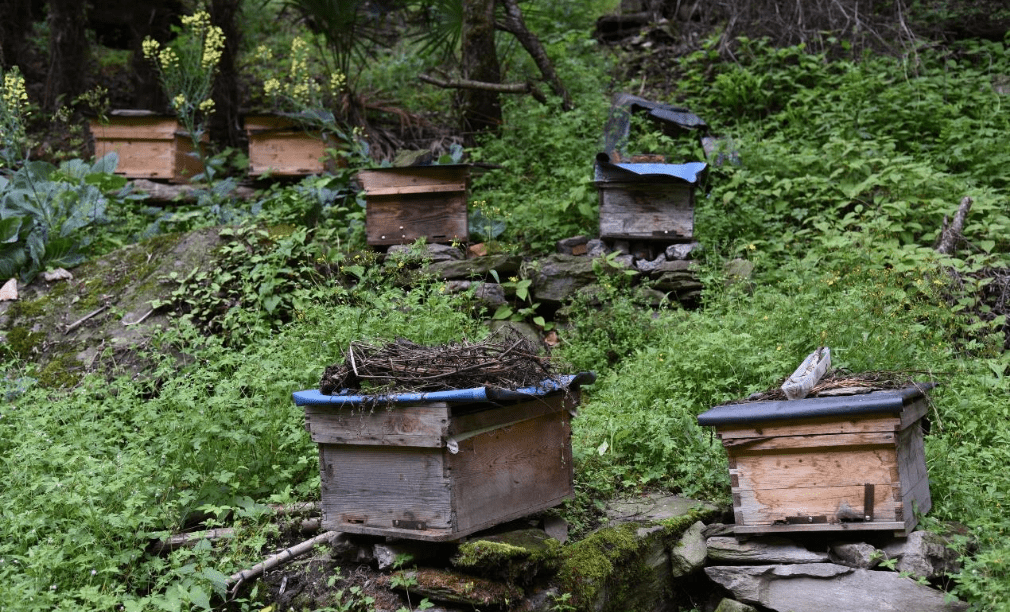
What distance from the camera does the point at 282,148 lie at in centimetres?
978

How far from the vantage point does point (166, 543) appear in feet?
13.8

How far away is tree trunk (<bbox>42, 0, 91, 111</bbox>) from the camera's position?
38.7 ft

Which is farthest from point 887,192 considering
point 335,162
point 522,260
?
point 335,162

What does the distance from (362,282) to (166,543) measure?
2.88 m

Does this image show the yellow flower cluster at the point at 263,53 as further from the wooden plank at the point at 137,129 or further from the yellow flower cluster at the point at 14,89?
the yellow flower cluster at the point at 14,89

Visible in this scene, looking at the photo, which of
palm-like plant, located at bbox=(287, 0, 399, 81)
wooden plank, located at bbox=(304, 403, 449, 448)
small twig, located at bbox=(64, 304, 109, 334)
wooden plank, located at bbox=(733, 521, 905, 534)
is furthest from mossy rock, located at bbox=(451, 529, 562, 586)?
palm-like plant, located at bbox=(287, 0, 399, 81)

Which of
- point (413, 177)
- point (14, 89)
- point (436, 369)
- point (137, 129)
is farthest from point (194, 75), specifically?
point (436, 369)

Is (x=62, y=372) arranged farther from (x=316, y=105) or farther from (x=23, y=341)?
(x=316, y=105)

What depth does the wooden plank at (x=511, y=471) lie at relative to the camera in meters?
3.85

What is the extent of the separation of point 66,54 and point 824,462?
1152 centimetres

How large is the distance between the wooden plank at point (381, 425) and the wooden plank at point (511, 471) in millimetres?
152

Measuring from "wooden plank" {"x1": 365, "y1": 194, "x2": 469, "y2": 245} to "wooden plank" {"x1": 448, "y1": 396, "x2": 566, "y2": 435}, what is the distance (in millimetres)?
3963

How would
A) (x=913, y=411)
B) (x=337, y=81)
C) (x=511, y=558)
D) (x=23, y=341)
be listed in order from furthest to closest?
(x=337, y=81)
(x=23, y=341)
(x=913, y=411)
(x=511, y=558)

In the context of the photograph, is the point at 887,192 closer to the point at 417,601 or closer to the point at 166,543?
the point at 417,601
